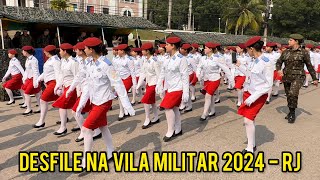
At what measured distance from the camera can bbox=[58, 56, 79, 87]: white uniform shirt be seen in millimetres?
6773

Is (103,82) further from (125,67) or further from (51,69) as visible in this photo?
(125,67)

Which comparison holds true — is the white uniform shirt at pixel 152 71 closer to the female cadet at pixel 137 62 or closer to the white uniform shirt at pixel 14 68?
the female cadet at pixel 137 62

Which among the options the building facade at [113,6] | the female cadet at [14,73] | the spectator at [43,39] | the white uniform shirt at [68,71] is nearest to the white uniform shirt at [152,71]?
the white uniform shirt at [68,71]

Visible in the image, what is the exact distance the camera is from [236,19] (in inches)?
2235

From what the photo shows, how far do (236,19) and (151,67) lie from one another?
52.4 m

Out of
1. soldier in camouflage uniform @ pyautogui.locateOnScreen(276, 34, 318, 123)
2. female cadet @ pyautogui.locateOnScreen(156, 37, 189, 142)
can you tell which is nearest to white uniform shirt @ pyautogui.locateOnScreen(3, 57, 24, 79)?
female cadet @ pyautogui.locateOnScreen(156, 37, 189, 142)

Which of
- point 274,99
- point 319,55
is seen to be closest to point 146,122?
point 274,99

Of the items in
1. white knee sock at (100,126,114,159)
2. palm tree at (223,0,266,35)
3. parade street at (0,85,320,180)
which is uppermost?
palm tree at (223,0,266,35)

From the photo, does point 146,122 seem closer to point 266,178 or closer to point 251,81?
point 251,81

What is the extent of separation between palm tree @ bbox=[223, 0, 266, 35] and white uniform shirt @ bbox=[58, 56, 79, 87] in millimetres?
50618

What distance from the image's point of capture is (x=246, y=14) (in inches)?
2119

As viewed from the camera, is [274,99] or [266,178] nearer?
[266,178]

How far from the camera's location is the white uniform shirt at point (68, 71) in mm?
6773

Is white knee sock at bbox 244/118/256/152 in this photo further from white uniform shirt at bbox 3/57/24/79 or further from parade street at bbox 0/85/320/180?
white uniform shirt at bbox 3/57/24/79
